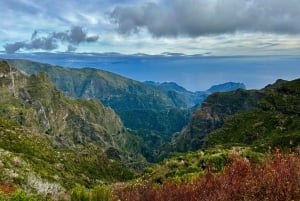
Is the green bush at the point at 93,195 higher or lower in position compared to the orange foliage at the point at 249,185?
lower

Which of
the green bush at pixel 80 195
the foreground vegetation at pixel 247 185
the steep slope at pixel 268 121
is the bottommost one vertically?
the steep slope at pixel 268 121

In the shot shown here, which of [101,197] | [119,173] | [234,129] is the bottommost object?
[119,173]

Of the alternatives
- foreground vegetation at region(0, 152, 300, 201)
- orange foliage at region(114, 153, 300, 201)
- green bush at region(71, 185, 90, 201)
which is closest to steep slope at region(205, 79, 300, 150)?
green bush at region(71, 185, 90, 201)

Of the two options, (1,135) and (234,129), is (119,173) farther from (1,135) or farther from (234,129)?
(1,135)

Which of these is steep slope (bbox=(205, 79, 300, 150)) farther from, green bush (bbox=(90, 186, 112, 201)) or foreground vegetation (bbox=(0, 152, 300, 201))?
foreground vegetation (bbox=(0, 152, 300, 201))

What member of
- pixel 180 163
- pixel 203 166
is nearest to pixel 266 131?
pixel 180 163

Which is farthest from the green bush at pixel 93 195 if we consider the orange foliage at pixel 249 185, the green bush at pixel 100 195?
the orange foliage at pixel 249 185

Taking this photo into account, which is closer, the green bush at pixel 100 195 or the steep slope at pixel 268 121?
the green bush at pixel 100 195

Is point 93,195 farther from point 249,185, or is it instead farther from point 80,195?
point 249,185

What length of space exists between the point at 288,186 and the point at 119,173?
176894mm

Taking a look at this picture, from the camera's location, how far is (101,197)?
53.5 feet

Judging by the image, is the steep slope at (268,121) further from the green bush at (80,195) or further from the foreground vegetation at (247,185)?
the foreground vegetation at (247,185)

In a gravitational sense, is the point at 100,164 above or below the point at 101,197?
below

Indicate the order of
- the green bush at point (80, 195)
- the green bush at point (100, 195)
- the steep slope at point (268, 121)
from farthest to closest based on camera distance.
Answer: the steep slope at point (268, 121) < the green bush at point (80, 195) < the green bush at point (100, 195)
